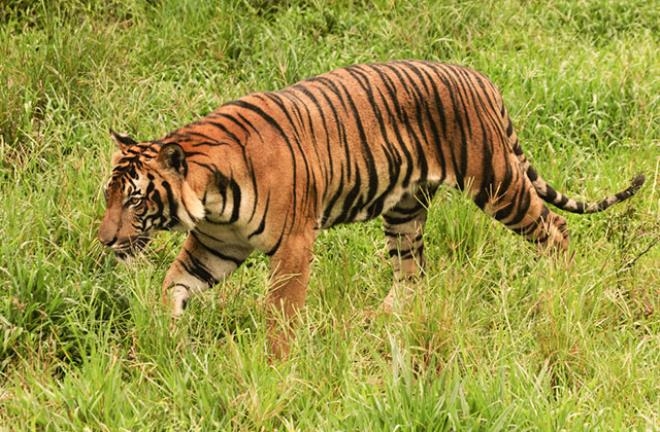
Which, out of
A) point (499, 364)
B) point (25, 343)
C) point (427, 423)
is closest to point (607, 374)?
point (499, 364)

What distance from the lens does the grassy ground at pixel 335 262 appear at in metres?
3.59

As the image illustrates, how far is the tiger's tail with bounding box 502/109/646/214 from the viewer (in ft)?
16.8

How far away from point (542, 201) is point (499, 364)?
1508 mm

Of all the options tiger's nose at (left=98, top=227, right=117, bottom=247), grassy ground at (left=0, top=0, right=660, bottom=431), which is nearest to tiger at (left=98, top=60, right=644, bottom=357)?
tiger's nose at (left=98, top=227, right=117, bottom=247)

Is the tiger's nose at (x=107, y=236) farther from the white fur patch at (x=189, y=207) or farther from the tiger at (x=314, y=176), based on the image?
the white fur patch at (x=189, y=207)

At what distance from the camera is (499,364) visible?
12.6 ft

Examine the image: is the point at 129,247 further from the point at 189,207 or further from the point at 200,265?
the point at 200,265

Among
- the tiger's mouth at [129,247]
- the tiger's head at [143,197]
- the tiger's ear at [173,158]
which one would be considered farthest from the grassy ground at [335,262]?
the tiger's ear at [173,158]

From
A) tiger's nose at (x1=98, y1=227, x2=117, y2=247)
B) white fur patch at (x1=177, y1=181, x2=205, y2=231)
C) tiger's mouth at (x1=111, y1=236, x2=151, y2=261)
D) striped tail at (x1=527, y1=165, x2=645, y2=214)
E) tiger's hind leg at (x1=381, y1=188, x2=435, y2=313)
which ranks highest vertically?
white fur patch at (x1=177, y1=181, x2=205, y2=231)

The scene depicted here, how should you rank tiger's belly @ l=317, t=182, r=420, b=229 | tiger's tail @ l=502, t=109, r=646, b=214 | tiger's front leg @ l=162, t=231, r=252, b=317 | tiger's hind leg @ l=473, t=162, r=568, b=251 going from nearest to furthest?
tiger's front leg @ l=162, t=231, r=252, b=317 < tiger's belly @ l=317, t=182, r=420, b=229 < tiger's hind leg @ l=473, t=162, r=568, b=251 < tiger's tail @ l=502, t=109, r=646, b=214

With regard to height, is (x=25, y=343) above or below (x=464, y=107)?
below

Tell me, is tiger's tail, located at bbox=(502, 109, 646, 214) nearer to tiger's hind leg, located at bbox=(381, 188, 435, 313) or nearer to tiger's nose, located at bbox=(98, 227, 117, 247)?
tiger's hind leg, located at bbox=(381, 188, 435, 313)

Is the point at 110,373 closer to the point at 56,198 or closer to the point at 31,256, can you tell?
the point at 31,256

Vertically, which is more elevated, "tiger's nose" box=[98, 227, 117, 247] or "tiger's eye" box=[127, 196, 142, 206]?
"tiger's eye" box=[127, 196, 142, 206]
